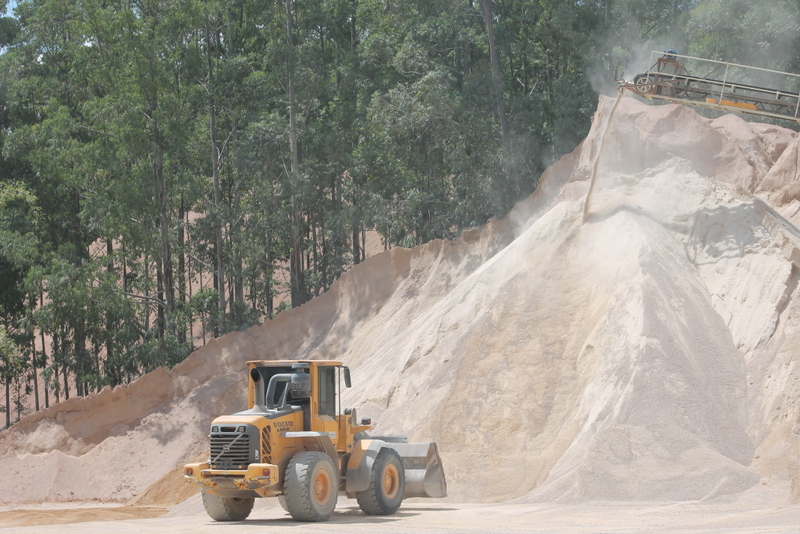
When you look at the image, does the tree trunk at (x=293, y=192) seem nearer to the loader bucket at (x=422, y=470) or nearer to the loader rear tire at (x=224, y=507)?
the loader bucket at (x=422, y=470)

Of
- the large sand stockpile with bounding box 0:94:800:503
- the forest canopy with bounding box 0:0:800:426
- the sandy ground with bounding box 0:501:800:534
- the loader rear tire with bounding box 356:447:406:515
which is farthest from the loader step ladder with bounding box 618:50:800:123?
the loader rear tire with bounding box 356:447:406:515

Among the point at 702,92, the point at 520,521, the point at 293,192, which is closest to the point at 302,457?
the point at 520,521

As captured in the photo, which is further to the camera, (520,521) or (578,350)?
(578,350)

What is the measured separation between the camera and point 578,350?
19.9 meters

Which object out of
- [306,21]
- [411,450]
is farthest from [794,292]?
[306,21]

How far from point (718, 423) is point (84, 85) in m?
29.9

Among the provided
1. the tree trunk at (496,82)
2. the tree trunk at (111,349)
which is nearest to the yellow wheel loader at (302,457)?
the tree trunk at (496,82)

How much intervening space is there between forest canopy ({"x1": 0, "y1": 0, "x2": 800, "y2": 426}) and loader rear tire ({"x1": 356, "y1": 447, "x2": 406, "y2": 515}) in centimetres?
1974

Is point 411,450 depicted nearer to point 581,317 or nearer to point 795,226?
point 581,317

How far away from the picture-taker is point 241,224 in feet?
118

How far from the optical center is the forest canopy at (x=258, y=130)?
3275 centimetres

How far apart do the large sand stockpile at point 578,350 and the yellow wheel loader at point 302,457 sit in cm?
310

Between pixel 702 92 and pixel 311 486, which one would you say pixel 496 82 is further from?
pixel 311 486

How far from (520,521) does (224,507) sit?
180 inches
